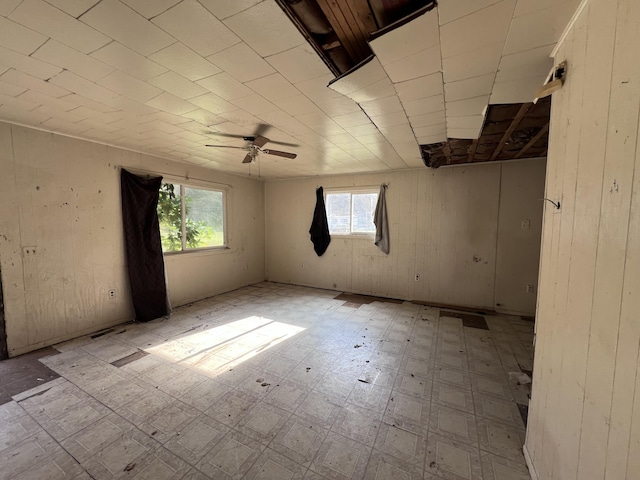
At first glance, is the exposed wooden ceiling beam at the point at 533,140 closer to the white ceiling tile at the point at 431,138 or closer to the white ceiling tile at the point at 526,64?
the white ceiling tile at the point at 431,138

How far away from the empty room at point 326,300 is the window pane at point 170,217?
0.05 meters

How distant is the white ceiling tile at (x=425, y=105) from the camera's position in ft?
6.42

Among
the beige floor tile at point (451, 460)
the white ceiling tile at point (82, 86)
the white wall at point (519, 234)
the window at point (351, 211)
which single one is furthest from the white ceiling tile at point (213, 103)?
the white wall at point (519, 234)

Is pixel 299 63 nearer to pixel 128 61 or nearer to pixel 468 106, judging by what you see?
pixel 128 61

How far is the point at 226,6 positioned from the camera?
1.13 meters

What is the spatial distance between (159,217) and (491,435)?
4.62m

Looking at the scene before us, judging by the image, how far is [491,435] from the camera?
1708 mm

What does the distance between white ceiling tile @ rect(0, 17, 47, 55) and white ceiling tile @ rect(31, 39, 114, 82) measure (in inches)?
1.1

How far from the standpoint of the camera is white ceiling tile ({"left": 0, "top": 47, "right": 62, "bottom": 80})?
4.86 ft

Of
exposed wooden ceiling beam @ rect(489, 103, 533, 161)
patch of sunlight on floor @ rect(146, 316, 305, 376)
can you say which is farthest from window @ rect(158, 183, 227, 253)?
exposed wooden ceiling beam @ rect(489, 103, 533, 161)

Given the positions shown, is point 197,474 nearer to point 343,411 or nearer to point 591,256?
point 343,411

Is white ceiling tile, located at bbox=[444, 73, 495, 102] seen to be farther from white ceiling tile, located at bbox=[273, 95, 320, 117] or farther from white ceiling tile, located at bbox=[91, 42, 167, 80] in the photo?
white ceiling tile, located at bbox=[91, 42, 167, 80]

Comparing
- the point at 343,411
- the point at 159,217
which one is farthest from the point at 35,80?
the point at 343,411

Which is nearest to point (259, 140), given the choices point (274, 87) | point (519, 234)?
point (274, 87)
